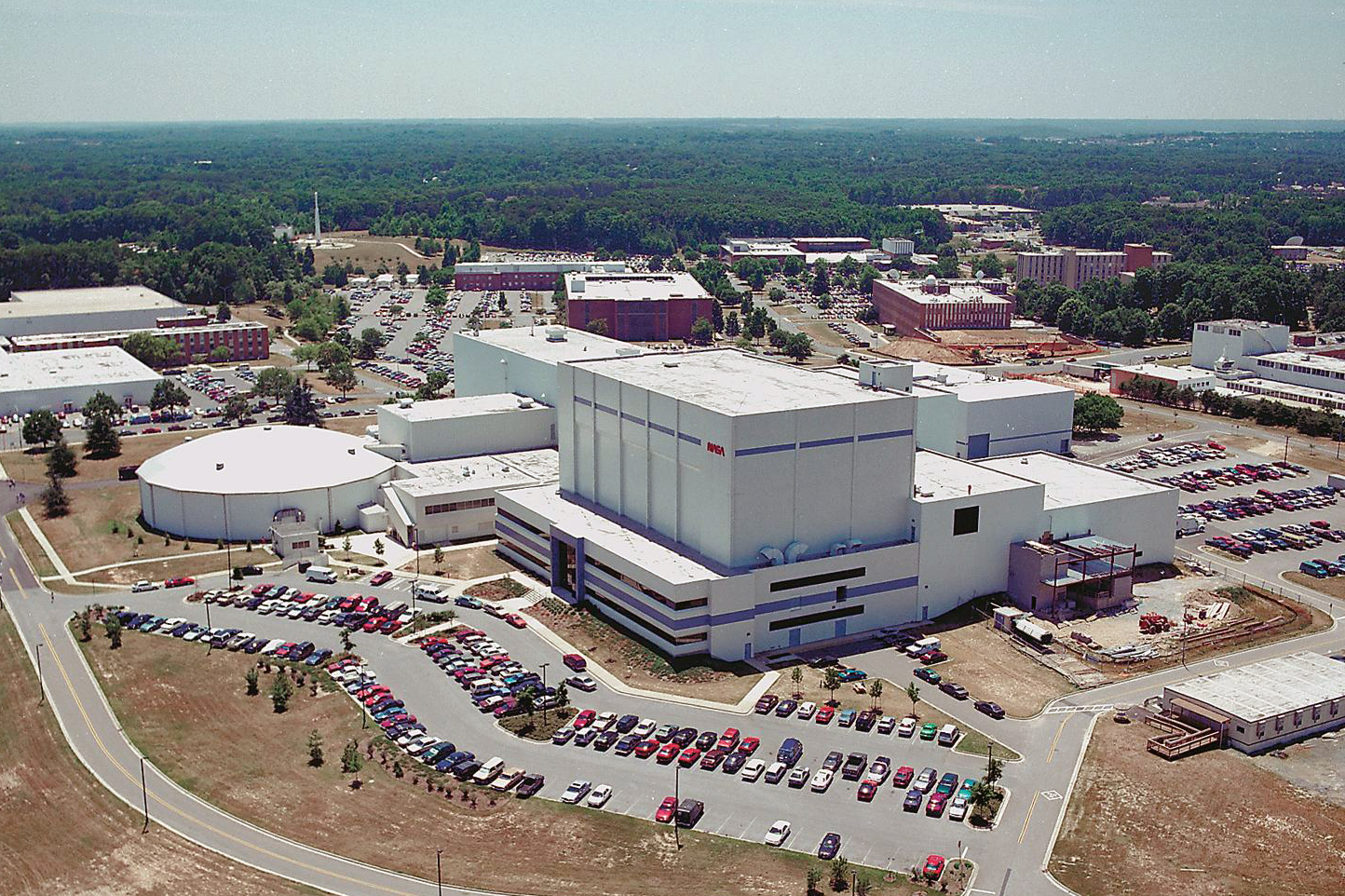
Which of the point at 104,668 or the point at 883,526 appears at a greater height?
the point at 883,526

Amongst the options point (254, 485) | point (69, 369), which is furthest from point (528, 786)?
point (69, 369)

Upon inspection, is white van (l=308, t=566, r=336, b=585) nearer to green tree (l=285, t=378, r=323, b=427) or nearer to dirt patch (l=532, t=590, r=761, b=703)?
dirt patch (l=532, t=590, r=761, b=703)

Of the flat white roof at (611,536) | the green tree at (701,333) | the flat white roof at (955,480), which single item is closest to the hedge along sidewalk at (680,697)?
the flat white roof at (611,536)

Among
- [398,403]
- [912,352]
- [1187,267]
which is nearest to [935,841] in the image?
[398,403]

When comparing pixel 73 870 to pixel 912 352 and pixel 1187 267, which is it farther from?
pixel 1187 267

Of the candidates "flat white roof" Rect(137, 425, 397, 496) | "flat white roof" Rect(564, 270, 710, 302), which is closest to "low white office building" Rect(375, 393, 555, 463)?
"flat white roof" Rect(137, 425, 397, 496)

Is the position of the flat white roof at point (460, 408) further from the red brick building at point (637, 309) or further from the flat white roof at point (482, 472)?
the red brick building at point (637, 309)

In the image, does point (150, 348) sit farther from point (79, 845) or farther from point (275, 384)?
point (79, 845)
